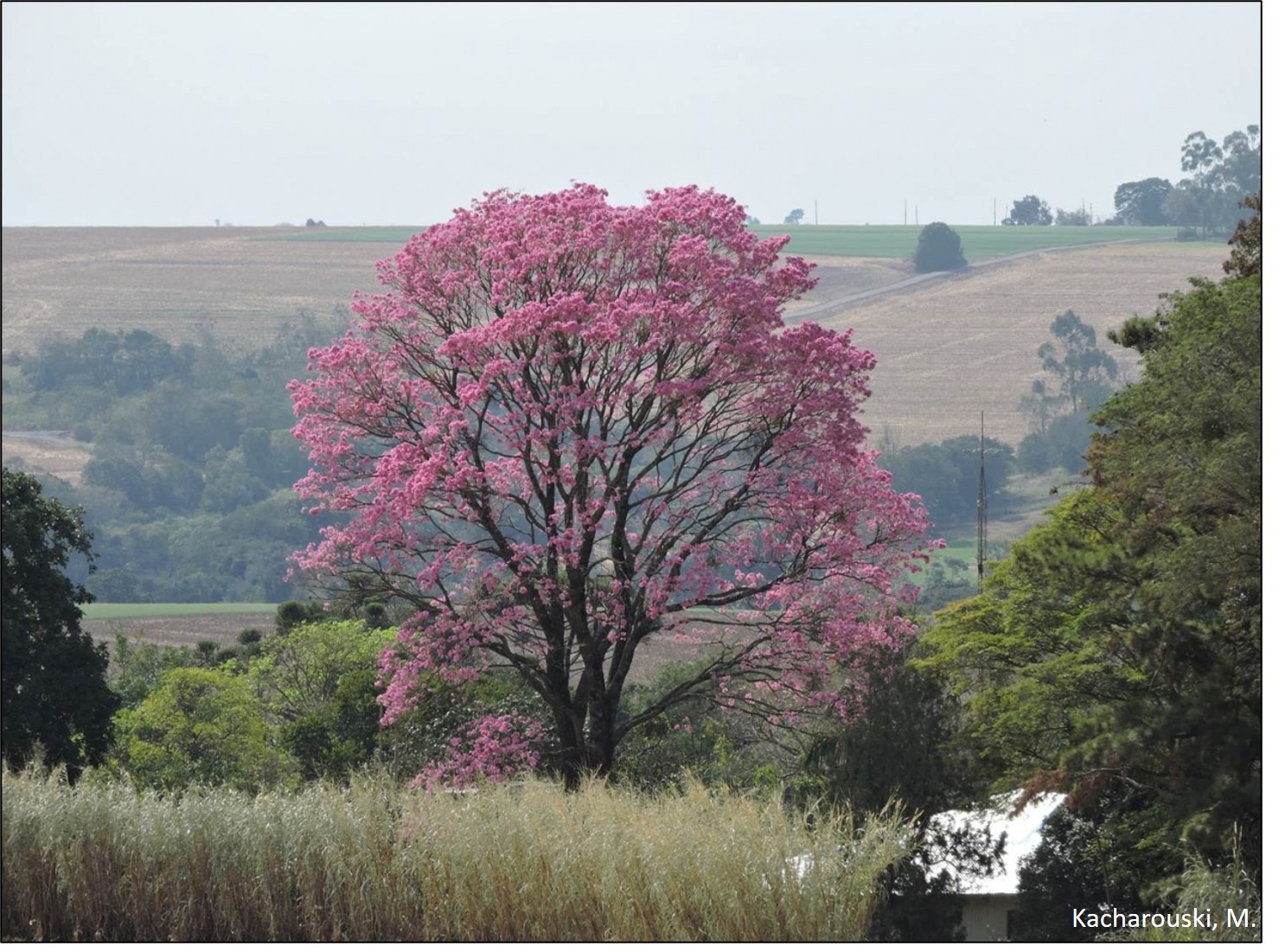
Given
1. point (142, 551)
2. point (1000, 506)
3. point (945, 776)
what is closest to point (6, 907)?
point (945, 776)

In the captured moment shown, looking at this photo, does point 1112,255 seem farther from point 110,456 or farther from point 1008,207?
point 110,456

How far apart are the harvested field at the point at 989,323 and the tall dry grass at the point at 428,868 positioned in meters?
101

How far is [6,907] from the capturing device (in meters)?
12.7

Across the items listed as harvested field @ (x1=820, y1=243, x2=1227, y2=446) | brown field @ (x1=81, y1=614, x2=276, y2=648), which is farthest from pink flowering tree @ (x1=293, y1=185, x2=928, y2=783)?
harvested field @ (x1=820, y1=243, x2=1227, y2=446)

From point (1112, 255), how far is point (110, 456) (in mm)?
79691

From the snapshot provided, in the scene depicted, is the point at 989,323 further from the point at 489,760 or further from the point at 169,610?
the point at 489,760

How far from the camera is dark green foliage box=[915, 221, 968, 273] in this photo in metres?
150

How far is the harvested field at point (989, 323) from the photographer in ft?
393

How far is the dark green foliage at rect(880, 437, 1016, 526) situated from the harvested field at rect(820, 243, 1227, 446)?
6.36 m

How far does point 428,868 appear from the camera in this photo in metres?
12.1

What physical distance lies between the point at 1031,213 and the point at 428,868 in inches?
6703

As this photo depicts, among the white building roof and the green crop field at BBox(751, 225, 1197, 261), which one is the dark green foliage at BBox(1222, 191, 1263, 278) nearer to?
the white building roof

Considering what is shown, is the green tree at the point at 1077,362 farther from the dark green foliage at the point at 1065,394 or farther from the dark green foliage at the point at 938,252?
the dark green foliage at the point at 938,252

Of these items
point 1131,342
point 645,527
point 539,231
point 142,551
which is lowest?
point 142,551
